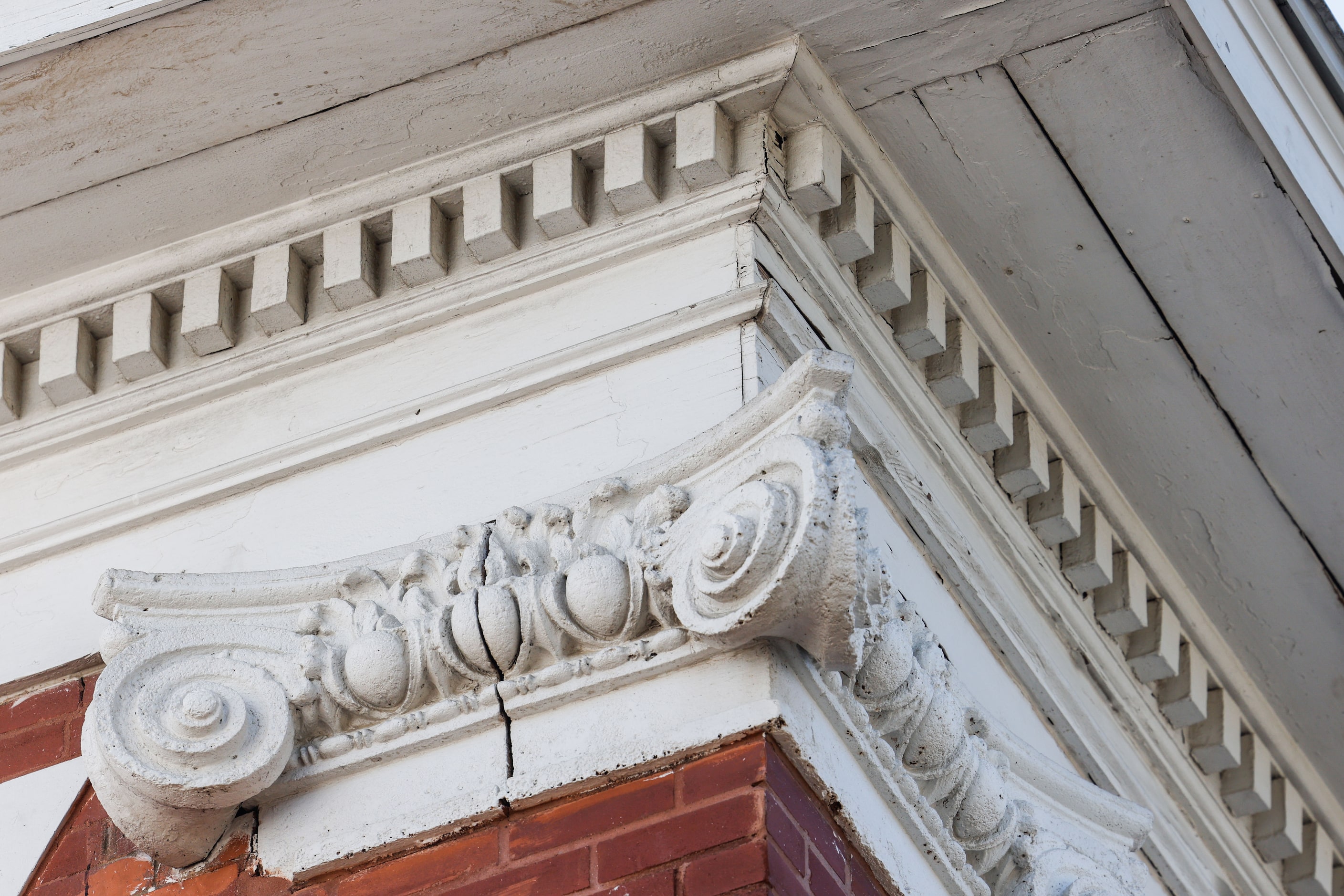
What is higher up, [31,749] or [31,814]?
[31,749]

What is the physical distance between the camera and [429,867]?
3.21 metres

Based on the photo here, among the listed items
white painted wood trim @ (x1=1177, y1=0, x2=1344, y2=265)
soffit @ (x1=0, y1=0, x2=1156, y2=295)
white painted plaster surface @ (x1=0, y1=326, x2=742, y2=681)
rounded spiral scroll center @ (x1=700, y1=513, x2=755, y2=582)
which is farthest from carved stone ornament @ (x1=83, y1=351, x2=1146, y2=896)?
white painted wood trim @ (x1=1177, y1=0, x2=1344, y2=265)

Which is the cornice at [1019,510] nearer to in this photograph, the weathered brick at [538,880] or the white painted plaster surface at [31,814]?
the weathered brick at [538,880]

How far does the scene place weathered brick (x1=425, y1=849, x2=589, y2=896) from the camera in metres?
3.10

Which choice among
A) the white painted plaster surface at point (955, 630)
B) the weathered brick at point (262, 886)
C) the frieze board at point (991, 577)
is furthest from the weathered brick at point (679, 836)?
the frieze board at point (991, 577)

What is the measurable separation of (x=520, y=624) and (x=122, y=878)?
34.3 inches

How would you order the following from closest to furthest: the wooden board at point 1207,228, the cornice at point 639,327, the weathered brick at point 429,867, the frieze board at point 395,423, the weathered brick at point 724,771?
the weathered brick at point 724,771 → the weathered brick at point 429,867 → the frieze board at point 395,423 → the cornice at point 639,327 → the wooden board at point 1207,228

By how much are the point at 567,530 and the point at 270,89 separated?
1.18 metres

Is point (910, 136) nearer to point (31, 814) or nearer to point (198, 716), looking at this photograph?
point (198, 716)

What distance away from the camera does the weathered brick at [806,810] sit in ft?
10.1

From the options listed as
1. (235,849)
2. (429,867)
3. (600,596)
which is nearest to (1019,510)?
(600,596)

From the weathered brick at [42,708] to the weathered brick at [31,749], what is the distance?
0.01 m

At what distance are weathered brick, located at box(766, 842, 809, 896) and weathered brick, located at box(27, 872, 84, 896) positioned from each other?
1320 millimetres

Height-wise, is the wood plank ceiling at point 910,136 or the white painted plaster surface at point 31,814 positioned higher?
the wood plank ceiling at point 910,136
